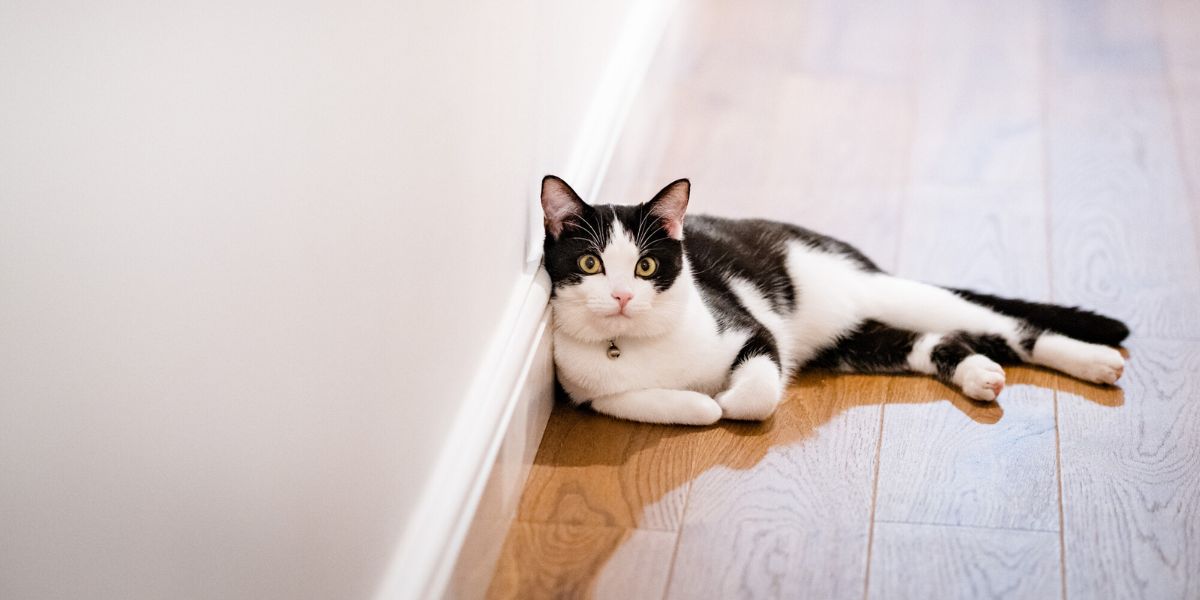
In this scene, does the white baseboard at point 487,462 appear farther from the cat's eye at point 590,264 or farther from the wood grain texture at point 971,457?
the wood grain texture at point 971,457

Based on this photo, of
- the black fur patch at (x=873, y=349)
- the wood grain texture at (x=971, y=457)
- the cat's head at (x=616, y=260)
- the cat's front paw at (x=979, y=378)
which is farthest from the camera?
the black fur patch at (x=873, y=349)

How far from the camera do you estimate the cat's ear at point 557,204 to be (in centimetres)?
158

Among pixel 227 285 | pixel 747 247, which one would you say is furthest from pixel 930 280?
pixel 227 285

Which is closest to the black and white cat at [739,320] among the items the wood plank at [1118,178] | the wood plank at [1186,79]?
the wood plank at [1118,178]

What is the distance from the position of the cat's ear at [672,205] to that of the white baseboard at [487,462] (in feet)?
0.63

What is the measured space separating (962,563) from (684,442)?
416 millimetres

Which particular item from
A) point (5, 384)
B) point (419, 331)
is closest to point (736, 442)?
point (419, 331)

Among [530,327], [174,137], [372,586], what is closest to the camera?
[174,137]

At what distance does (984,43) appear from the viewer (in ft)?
9.30

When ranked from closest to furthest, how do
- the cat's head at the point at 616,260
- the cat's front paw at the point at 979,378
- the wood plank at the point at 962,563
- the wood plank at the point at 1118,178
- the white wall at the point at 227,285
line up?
the white wall at the point at 227,285 < the wood plank at the point at 962,563 < the cat's head at the point at 616,260 < the cat's front paw at the point at 979,378 < the wood plank at the point at 1118,178

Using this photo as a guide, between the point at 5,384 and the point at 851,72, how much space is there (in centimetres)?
238

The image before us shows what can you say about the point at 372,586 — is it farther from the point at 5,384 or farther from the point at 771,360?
the point at 771,360

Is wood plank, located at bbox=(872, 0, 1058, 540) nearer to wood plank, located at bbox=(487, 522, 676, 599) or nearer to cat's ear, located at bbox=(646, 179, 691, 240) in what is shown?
wood plank, located at bbox=(487, 522, 676, 599)

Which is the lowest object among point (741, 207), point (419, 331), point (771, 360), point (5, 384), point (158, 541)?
point (741, 207)
